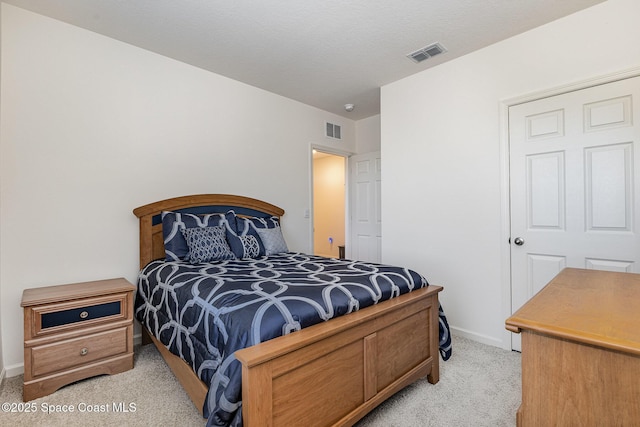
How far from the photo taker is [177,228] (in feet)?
8.77

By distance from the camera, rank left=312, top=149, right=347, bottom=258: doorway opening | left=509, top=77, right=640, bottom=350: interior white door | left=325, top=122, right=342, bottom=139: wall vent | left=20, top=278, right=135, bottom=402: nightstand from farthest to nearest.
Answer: left=312, top=149, right=347, bottom=258: doorway opening < left=325, top=122, right=342, bottom=139: wall vent < left=509, top=77, right=640, bottom=350: interior white door < left=20, top=278, right=135, bottom=402: nightstand

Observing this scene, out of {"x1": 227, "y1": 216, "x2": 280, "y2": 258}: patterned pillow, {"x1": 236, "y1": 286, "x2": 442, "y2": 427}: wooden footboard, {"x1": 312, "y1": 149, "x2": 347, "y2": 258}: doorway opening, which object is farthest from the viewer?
{"x1": 312, "y1": 149, "x2": 347, "y2": 258}: doorway opening

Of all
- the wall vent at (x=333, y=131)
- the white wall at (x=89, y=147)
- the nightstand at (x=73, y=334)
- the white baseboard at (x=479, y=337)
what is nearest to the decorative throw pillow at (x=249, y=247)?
the white wall at (x=89, y=147)

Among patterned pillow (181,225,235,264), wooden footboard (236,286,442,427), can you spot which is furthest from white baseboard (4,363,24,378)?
wooden footboard (236,286,442,427)

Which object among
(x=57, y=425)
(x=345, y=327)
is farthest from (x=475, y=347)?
(x=57, y=425)

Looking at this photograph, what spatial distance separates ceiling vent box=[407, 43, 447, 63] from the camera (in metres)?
2.72

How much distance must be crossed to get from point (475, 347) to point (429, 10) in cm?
269

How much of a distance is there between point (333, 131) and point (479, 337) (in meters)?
3.10

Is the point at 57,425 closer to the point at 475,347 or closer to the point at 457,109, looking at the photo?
the point at 475,347

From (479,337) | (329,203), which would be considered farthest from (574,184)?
(329,203)

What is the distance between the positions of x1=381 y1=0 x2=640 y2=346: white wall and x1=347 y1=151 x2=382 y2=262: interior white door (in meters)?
0.92

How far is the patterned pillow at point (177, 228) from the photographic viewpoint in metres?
2.60

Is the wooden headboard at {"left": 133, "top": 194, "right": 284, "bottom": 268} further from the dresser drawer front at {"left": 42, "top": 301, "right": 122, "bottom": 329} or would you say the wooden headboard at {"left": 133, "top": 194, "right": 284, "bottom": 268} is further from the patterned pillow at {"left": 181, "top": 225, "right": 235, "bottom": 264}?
the dresser drawer front at {"left": 42, "top": 301, "right": 122, "bottom": 329}

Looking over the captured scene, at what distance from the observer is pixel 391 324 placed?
1.72 metres
